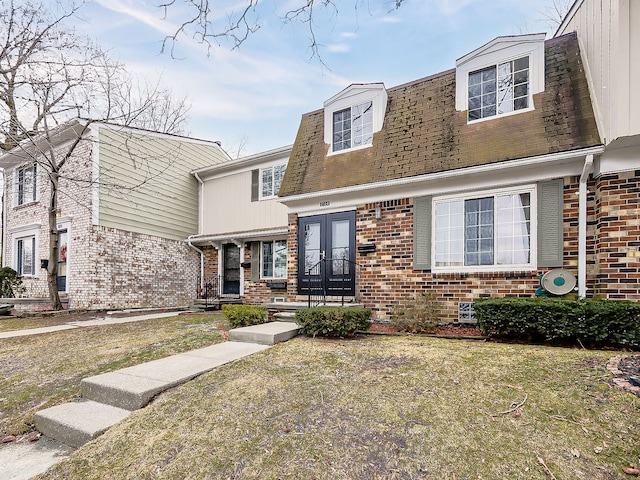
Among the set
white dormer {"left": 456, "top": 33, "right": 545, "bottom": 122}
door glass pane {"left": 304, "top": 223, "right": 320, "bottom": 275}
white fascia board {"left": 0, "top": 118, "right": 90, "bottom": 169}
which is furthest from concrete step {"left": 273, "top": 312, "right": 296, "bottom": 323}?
white fascia board {"left": 0, "top": 118, "right": 90, "bottom": 169}

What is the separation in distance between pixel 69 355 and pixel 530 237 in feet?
26.0

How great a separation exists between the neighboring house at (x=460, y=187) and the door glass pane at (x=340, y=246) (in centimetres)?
3

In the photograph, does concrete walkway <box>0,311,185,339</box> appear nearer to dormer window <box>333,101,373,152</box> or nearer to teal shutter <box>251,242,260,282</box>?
teal shutter <box>251,242,260,282</box>

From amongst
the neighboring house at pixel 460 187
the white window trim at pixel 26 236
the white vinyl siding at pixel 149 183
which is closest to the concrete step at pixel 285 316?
the neighboring house at pixel 460 187

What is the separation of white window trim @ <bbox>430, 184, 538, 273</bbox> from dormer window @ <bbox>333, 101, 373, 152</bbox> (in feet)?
8.57

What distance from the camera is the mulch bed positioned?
590 cm

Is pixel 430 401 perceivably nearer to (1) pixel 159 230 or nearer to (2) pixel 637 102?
(2) pixel 637 102

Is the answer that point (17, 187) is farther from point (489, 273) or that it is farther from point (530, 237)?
point (530, 237)

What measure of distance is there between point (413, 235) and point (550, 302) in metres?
2.81

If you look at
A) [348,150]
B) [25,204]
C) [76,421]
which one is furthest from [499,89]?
[25,204]

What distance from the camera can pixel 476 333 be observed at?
19.6 feet

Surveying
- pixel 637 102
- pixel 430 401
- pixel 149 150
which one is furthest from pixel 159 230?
pixel 637 102

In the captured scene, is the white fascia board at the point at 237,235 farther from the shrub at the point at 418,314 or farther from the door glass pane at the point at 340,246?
the shrub at the point at 418,314

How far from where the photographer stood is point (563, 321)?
4762 mm
